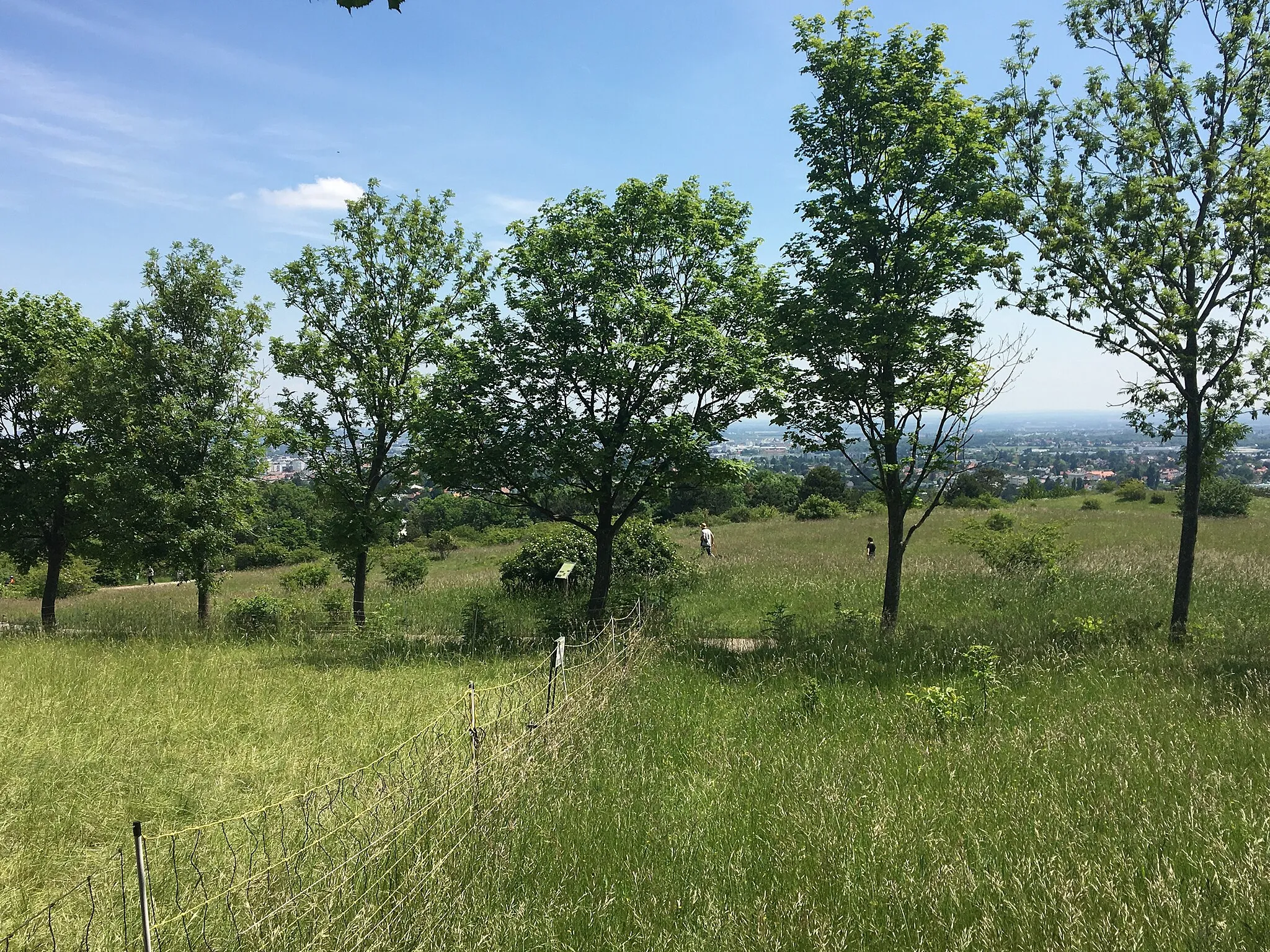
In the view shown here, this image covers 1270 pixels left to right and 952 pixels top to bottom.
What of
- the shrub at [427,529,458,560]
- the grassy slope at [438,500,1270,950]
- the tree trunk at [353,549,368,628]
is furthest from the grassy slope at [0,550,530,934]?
the shrub at [427,529,458,560]

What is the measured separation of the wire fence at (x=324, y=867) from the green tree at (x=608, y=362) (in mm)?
6448

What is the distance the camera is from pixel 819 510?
137ft

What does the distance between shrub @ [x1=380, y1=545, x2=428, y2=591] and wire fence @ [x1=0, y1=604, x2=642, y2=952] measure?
1687 cm

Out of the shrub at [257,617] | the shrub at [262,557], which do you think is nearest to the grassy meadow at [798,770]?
the shrub at [257,617]

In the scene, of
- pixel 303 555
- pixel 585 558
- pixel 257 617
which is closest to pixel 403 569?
pixel 585 558

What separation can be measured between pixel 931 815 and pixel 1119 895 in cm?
129

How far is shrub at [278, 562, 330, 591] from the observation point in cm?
2597

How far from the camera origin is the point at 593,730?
7387 millimetres

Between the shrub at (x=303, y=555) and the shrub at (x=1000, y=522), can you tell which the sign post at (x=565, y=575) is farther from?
the shrub at (x=303, y=555)

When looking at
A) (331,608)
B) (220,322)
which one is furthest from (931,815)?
(220,322)

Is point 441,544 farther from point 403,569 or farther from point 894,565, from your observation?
point 894,565

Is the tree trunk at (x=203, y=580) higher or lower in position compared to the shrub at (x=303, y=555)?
higher

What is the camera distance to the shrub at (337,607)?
1595 cm

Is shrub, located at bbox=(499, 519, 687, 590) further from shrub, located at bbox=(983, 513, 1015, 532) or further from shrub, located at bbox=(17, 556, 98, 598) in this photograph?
shrub, located at bbox=(17, 556, 98, 598)
